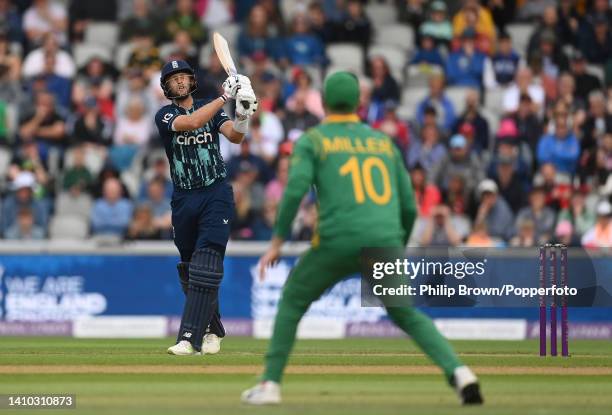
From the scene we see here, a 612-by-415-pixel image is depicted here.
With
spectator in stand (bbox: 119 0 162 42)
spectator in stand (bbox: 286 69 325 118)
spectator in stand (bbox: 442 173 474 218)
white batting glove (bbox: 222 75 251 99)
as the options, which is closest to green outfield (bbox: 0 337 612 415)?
white batting glove (bbox: 222 75 251 99)

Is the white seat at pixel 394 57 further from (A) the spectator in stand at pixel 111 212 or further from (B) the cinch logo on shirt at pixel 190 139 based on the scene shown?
(B) the cinch logo on shirt at pixel 190 139

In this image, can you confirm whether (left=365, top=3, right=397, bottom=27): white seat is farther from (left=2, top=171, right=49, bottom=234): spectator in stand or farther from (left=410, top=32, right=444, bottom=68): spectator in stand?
(left=2, top=171, right=49, bottom=234): spectator in stand

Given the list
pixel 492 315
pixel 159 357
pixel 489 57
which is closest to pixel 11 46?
→ pixel 489 57

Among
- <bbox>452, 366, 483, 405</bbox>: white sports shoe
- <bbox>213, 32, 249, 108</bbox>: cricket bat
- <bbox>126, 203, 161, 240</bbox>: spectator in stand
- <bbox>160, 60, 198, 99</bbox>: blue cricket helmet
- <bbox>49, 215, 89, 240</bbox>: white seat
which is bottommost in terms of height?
<bbox>452, 366, 483, 405</bbox>: white sports shoe

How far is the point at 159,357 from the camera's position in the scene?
40.8 ft

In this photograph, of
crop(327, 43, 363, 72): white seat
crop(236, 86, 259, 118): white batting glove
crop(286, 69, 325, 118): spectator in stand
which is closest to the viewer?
crop(236, 86, 259, 118): white batting glove

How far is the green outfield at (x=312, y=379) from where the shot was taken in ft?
30.5

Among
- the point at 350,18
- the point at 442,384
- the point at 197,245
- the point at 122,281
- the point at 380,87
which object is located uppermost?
the point at 350,18

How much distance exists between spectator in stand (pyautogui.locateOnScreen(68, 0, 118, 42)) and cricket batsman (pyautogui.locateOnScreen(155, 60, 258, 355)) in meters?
11.3

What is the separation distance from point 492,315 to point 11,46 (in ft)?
28.3

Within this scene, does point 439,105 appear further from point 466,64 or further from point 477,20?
point 477,20

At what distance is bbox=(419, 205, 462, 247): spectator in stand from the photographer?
60.9 feet

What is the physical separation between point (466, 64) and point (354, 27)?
5.85 feet

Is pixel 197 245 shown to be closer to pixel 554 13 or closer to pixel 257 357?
pixel 257 357
